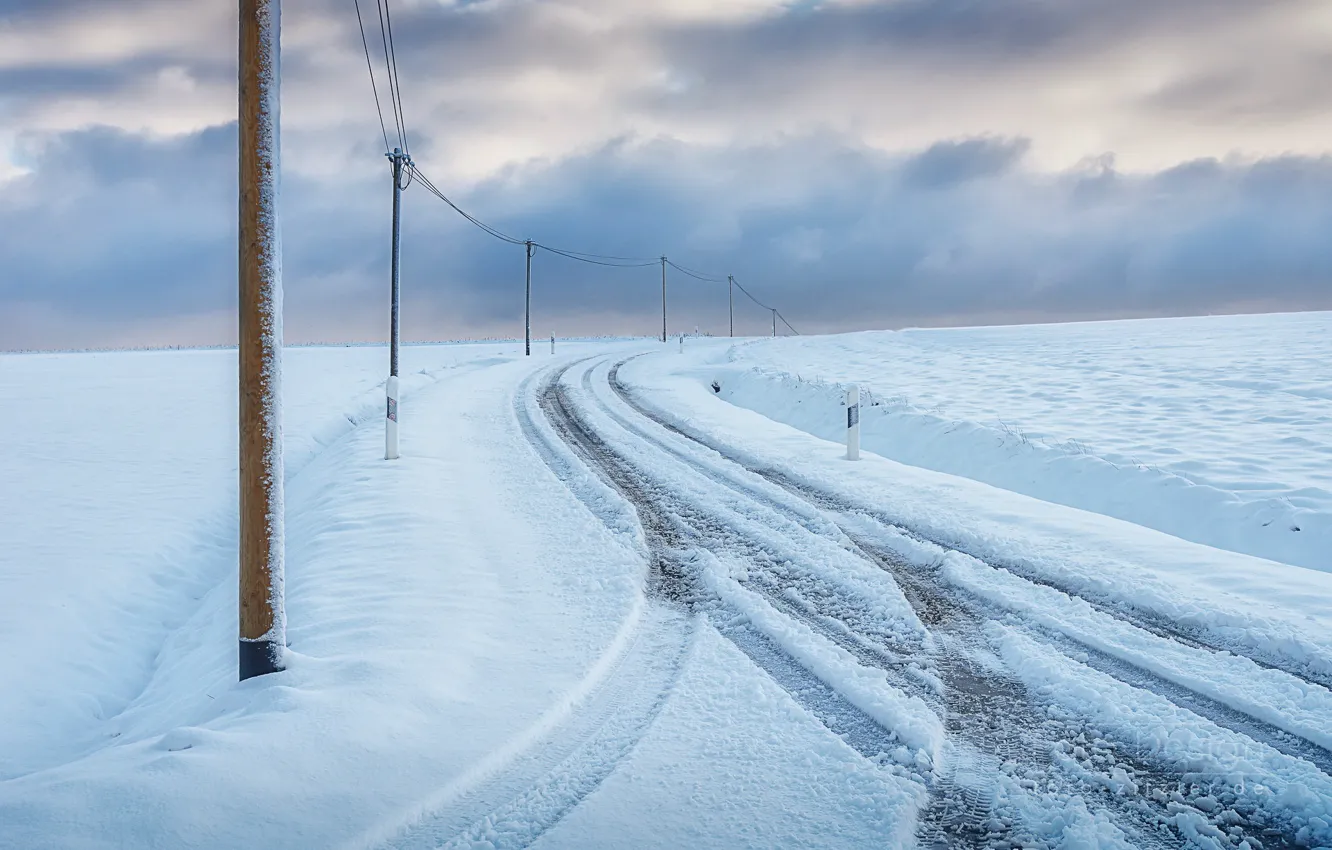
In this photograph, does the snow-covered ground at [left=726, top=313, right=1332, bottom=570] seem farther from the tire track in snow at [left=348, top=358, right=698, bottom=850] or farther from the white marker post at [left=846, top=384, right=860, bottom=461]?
the tire track in snow at [left=348, top=358, right=698, bottom=850]

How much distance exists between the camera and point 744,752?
131 inches

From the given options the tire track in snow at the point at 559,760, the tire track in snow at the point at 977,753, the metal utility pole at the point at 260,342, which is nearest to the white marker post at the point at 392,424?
the metal utility pole at the point at 260,342

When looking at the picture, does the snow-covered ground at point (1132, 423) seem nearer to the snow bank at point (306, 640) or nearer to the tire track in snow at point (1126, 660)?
the tire track in snow at point (1126, 660)

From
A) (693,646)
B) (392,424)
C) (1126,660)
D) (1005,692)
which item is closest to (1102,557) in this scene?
(1126,660)

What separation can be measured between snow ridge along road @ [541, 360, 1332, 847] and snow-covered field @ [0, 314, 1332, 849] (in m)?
0.02

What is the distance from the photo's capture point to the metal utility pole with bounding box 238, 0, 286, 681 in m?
4.24

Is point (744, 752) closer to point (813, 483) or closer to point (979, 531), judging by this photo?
point (979, 531)

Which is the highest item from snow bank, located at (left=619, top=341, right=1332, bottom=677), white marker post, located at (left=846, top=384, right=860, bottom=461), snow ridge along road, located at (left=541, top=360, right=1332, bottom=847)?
white marker post, located at (left=846, top=384, right=860, bottom=461)

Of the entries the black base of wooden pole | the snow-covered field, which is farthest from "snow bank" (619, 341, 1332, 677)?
the black base of wooden pole

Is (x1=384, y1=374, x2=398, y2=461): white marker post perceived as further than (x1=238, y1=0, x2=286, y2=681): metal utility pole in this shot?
Yes

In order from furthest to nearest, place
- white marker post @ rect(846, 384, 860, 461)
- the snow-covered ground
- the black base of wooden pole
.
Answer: white marker post @ rect(846, 384, 860, 461), the snow-covered ground, the black base of wooden pole

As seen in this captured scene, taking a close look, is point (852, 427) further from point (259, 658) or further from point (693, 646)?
point (259, 658)

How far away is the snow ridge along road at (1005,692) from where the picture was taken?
285 centimetres

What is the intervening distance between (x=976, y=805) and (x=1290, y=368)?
20.9 metres
